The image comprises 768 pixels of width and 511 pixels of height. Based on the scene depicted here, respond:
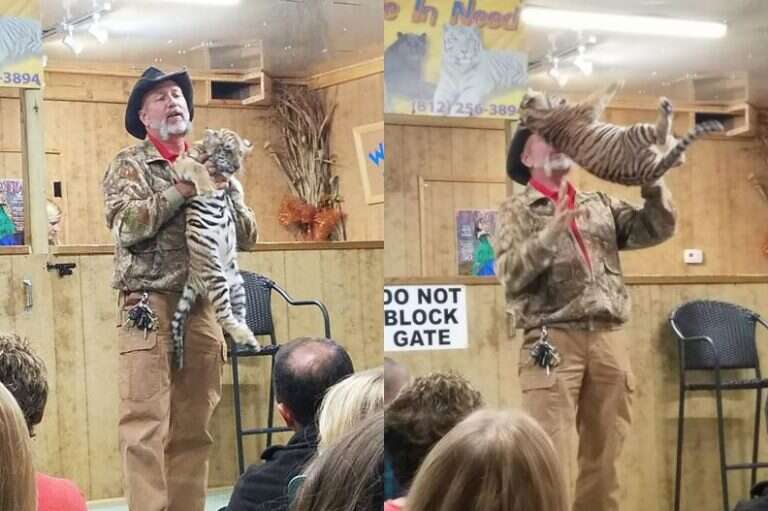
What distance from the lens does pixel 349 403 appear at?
2.32 m

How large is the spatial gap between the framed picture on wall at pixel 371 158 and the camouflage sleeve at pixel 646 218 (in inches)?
26.1

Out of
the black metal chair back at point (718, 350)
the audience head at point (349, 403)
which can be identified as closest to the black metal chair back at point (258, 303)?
the audience head at point (349, 403)

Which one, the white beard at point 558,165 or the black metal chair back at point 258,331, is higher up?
the white beard at point 558,165

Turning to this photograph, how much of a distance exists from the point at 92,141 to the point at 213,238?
12.2 inches

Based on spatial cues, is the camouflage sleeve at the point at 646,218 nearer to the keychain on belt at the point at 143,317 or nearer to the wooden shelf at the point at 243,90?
the wooden shelf at the point at 243,90

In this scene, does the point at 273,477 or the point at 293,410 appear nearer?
the point at 273,477

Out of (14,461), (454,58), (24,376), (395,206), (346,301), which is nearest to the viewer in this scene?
(14,461)

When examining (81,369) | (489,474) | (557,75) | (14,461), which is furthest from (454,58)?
(14,461)

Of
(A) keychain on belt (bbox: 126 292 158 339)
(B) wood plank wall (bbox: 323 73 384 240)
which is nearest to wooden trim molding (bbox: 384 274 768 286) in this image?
(B) wood plank wall (bbox: 323 73 384 240)

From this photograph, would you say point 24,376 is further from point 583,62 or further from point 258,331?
point 583,62

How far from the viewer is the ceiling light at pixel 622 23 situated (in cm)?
286

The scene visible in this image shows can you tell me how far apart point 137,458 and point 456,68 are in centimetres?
117

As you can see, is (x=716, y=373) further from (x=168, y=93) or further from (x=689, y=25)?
(x=168, y=93)

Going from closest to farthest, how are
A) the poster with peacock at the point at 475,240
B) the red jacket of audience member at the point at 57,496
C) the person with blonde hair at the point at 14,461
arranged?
the person with blonde hair at the point at 14,461, the red jacket of audience member at the point at 57,496, the poster with peacock at the point at 475,240
